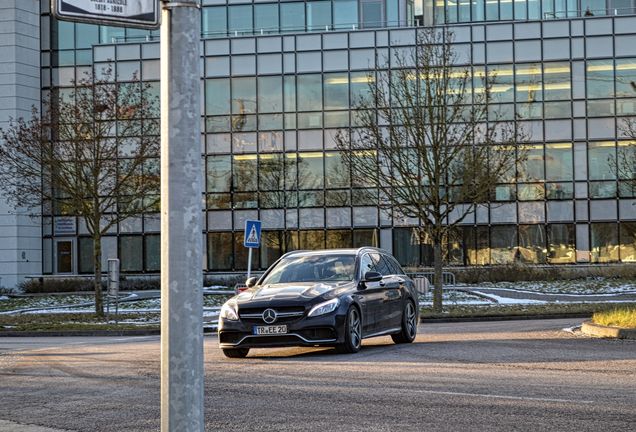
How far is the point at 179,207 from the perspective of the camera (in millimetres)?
3703

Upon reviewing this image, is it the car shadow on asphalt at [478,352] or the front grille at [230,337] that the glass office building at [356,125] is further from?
the front grille at [230,337]

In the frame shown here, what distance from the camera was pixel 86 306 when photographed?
3962cm

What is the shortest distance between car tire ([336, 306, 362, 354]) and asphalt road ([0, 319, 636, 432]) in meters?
0.21

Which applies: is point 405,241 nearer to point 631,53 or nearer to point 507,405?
point 631,53

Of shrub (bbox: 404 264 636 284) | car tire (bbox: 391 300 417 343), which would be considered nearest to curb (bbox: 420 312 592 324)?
car tire (bbox: 391 300 417 343)

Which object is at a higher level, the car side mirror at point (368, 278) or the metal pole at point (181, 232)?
the metal pole at point (181, 232)

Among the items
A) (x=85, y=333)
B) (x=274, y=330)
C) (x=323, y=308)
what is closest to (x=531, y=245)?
(x=85, y=333)

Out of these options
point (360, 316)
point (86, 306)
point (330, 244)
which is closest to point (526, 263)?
point (330, 244)

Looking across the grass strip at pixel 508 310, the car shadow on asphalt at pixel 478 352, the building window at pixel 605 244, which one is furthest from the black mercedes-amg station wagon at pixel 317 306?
the building window at pixel 605 244

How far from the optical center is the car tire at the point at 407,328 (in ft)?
56.0

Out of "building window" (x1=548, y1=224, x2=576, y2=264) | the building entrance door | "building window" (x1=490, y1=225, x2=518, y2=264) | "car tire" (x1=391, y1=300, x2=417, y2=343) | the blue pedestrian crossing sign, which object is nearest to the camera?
"car tire" (x1=391, y1=300, x2=417, y2=343)

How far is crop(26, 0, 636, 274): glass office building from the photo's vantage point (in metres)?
48.8

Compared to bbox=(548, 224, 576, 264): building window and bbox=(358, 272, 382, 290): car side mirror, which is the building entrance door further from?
bbox=(358, 272, 382, 290): car side mirror

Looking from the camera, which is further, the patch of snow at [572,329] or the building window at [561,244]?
the building window at [561,244]
